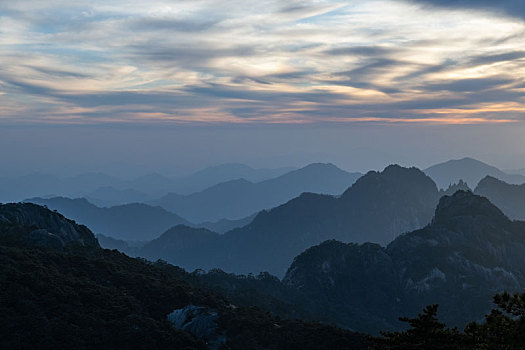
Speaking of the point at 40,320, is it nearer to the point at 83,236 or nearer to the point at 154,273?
the point at 154,273

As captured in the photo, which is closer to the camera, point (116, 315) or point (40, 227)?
point (116, 315)

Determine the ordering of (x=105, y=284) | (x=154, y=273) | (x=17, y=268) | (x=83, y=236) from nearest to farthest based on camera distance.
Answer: (x=17, y=268)
(x=105, y=284)
(x=154, y=273)
(x=83, y=236)

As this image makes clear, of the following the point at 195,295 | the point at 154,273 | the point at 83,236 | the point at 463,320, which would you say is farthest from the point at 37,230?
the point at 463,320

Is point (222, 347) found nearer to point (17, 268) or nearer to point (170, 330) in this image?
point (170, 330)

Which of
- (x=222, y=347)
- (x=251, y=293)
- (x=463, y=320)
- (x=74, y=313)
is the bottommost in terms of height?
(x=463, y=320)

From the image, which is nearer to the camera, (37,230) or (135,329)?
(135,329)

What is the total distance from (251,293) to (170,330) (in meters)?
86.1

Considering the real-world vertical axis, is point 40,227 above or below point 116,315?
above

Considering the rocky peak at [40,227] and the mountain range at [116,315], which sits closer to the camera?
the mountain range at [116,315]

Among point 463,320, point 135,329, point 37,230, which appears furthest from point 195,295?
point 463,320

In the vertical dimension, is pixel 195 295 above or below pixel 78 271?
below

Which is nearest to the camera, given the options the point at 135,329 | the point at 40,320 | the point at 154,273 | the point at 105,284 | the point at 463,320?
the point at 40,320

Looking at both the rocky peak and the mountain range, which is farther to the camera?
the rocky peak

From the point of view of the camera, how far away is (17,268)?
85.8 metres
